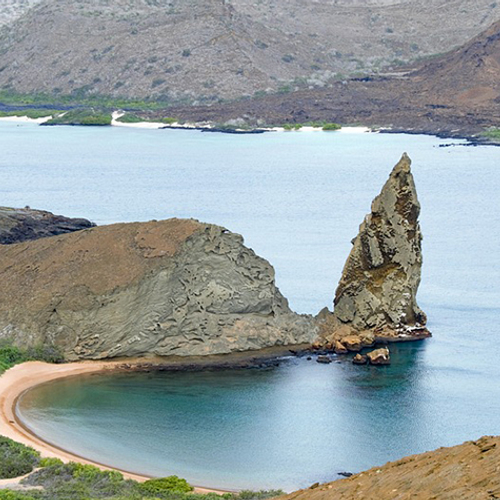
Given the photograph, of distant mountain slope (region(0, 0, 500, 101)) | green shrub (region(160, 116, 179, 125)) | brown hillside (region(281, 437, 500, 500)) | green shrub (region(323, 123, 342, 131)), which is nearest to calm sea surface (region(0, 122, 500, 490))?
brown hillside (region(281, 437, 500, 500))

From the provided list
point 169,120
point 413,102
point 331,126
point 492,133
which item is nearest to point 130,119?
point 169,120

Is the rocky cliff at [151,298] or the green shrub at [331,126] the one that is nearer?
the rocky cliff at [151,298]

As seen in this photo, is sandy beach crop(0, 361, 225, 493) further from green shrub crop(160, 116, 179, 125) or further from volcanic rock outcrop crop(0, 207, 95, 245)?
green shrub crop(160, 116, 179, 125)

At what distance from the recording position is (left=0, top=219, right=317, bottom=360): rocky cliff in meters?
38.0

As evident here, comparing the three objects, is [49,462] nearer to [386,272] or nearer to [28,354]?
[28,354]

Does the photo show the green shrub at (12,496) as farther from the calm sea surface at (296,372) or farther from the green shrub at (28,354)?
the green shrub at (28,354)

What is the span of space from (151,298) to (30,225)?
21985 mm

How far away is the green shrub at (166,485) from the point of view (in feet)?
88.2

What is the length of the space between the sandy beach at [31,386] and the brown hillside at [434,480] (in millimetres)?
10042

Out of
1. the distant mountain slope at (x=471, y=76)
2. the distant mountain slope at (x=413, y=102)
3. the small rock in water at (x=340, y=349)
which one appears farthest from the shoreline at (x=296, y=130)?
the small rock in water at (x=340, y=349)

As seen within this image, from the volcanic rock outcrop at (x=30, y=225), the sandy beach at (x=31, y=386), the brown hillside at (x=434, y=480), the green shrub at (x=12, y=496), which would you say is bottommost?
the sandy beach at (x=31, y=386)

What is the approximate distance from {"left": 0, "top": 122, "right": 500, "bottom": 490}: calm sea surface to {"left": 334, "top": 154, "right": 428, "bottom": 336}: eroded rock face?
1.21m

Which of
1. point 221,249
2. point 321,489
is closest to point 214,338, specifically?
point 221,249

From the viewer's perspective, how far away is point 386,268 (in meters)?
41.4
